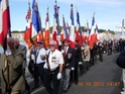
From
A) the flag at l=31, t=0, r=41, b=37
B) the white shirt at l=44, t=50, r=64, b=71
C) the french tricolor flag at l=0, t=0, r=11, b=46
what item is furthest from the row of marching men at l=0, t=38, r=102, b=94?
the flag at l=31, t=0, r=41, b=37

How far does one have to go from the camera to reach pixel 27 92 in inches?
372

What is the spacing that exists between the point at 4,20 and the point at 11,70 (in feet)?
4.67

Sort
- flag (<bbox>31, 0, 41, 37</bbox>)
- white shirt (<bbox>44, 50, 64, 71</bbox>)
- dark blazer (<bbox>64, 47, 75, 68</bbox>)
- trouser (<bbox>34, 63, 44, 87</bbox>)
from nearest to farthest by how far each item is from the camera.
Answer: white shirt (<bbox>44, 50, 64, 71</bbox>) < trouser (<bbox>34, 63, 44, 87</bbox>) < dark blazer (<bbox>64, 47, 75, 68</bbox>) < flag (<bbox>31, 0, 41, 37</bbox>)

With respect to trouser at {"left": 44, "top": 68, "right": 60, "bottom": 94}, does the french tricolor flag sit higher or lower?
higher

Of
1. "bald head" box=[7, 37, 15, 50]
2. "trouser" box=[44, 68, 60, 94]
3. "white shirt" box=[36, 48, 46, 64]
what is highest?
"bald head" box=[7, 37, 15, 50]

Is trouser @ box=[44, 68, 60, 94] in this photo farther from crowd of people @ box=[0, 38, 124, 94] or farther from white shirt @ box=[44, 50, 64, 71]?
white shirt @ box=[44, 50, 64, 71]

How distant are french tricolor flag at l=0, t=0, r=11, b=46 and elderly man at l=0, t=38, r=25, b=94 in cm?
73

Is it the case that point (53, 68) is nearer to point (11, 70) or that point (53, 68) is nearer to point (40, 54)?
point (40, 54)

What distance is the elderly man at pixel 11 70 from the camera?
20.2 feet

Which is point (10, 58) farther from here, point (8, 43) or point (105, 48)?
point (105, 48)

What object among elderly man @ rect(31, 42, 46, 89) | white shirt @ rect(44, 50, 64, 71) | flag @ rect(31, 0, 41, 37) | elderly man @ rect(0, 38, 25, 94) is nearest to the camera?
elderly man @ rect(0, 38, 25, 94)

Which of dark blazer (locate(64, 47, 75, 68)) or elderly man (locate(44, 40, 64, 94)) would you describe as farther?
dark blazer (locate(64, 47, 75, 68))

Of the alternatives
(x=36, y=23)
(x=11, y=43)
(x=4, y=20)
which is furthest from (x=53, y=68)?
(x=36, y=23)

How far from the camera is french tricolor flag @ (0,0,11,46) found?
7.01m
